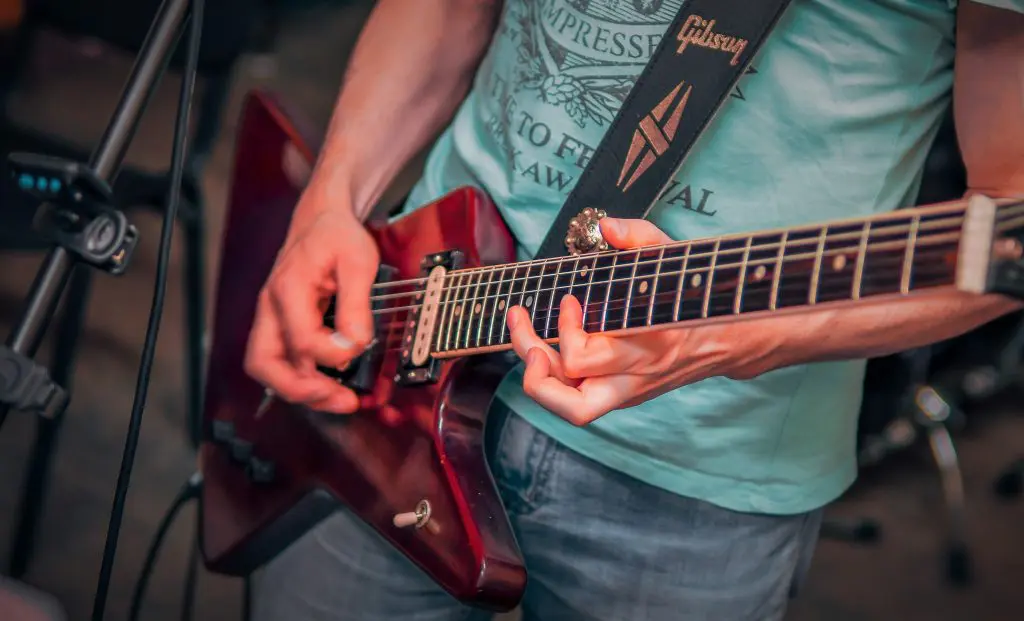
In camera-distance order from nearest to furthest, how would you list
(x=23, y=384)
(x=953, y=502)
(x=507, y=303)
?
(x=23, y=384), (x=507, y=303), (x=953, y=502)

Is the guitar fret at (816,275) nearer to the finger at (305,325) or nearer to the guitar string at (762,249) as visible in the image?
the guitar string at (762,249)

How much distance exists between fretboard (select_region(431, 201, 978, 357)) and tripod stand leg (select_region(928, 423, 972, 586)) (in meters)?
2.02

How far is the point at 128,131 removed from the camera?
958mm

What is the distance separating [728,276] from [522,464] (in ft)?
1.33

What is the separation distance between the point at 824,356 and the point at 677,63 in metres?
0.33

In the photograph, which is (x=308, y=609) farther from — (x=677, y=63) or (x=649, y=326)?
(x=677, y=63)

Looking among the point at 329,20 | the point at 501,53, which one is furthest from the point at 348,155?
the point at 329,20

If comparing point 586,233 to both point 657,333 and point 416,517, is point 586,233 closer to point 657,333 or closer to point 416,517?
point 657,333

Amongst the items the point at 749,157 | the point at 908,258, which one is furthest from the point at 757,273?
the point at 749,157

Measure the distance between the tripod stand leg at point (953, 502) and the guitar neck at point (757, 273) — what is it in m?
2.02

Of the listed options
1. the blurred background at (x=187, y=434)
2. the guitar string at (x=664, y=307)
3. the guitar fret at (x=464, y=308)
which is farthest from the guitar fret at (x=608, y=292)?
the blurred background at (x=187, y=434)

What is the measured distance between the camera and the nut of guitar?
1.08m

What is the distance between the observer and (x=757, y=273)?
29.2 inches

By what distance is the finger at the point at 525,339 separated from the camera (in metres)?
0.88
